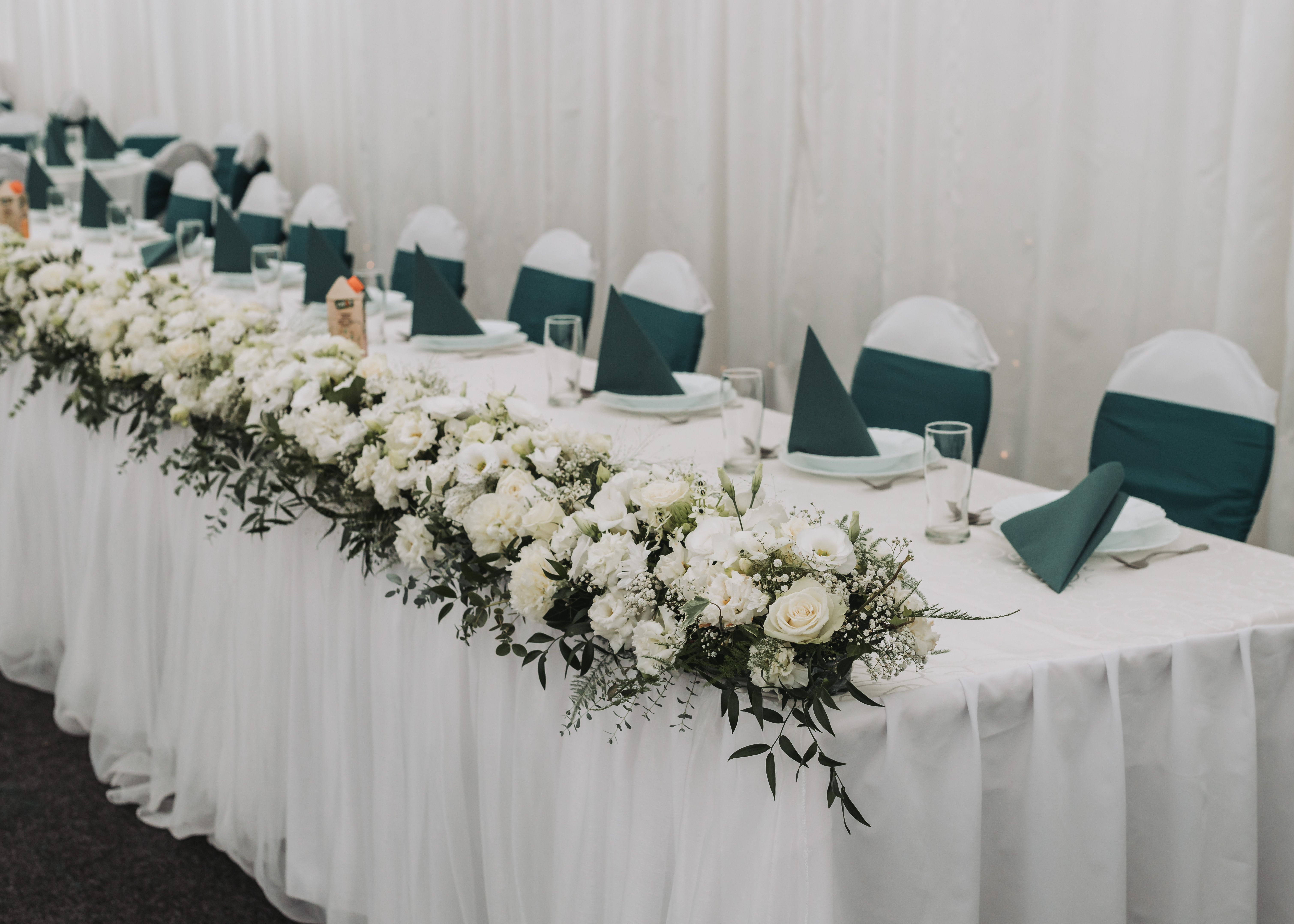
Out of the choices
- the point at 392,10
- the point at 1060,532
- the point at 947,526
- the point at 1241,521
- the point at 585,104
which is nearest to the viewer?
the point at 1060,532

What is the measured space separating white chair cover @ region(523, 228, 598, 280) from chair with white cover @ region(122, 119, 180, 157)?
494 cm

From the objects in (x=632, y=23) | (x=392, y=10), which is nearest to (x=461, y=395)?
(x=632, y=23)

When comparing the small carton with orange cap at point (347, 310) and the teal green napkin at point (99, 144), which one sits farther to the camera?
the teal green napkin at point (99, 144)

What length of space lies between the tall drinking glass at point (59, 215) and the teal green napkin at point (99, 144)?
236 centimetres

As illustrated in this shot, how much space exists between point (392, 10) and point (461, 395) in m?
4.66

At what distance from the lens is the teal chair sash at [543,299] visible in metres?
3.56

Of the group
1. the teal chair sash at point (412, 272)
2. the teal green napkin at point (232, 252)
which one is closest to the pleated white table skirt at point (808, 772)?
the teal green napkin at point (232, 252)

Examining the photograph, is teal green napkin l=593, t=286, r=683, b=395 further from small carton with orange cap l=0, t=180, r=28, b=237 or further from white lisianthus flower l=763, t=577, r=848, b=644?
small carton with orange cap l=0, t=180, r=28, b=237

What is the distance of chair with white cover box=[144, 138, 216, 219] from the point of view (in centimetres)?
634

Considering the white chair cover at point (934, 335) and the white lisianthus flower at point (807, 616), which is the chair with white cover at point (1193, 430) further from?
the white lisianthus flower at point (807, 616)

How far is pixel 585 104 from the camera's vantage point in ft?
15.6

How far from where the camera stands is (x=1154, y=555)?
159cm

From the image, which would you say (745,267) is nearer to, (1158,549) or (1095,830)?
(1158,549)

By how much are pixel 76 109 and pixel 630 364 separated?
7227 mm
